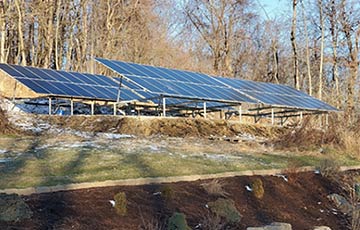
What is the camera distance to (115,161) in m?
11.0

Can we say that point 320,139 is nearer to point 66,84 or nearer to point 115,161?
point 115,161

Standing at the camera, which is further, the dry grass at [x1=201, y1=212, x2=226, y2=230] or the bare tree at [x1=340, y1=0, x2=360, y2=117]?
the bare tree at [x1=340, y1=0, x2=360, y2=117]

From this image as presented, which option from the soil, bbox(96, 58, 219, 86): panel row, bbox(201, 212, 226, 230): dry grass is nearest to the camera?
the soil

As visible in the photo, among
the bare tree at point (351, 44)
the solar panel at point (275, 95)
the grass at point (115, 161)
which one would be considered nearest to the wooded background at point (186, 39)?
the bare tree at point (351, 44)

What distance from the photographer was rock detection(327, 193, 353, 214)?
1016cm

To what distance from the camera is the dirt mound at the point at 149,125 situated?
57.5 ft

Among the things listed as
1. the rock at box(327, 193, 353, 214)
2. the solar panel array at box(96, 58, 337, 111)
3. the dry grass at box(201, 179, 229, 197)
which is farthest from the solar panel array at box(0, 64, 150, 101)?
the rock at box(327, 193, 353, 214)

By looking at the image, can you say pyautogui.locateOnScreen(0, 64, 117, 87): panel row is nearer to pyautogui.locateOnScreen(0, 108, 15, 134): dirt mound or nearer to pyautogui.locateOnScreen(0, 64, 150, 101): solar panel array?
pyautogui.locateOnScreen(0, 64, 150, 101): solar panel array

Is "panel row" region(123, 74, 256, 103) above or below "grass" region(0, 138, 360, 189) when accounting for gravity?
above

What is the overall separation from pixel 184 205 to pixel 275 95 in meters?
15.9

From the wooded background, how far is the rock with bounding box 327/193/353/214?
22.5m

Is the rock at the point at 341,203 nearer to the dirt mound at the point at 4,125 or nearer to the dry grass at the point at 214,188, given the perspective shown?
the dry grass at the point at 214,188

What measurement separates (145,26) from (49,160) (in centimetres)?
2700

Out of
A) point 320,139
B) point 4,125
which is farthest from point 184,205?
point 320,139
